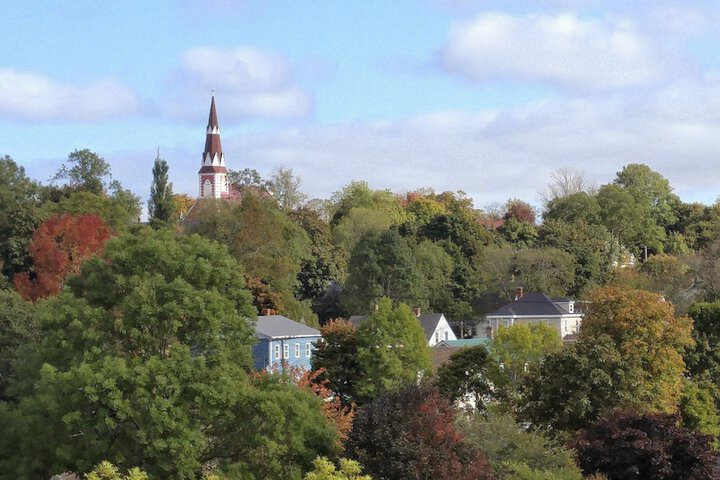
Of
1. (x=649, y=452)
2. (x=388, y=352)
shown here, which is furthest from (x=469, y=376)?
(x=649, y=452)

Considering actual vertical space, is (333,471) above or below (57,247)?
below

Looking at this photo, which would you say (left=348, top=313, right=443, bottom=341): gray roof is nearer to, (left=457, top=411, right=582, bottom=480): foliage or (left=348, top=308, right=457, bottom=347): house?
(left=348, top=308, right=457, bottom=347): house

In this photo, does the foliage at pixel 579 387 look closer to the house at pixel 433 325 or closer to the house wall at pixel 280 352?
the house wall at pixel 280 352

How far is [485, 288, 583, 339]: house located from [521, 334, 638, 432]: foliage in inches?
1477

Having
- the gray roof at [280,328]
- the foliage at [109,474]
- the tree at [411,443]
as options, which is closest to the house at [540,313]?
the gray roof at [280,328]

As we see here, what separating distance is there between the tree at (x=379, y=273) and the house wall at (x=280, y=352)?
17823mm

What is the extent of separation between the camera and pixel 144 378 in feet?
103

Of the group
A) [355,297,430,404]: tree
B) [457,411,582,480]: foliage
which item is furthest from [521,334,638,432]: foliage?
[355,297,430,404]: tree

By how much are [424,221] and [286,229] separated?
2456cm

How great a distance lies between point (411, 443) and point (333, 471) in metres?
2.54

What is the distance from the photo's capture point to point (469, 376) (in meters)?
54.8

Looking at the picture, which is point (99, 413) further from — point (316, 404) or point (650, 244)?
point (650, 244)

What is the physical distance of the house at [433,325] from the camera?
83688mm

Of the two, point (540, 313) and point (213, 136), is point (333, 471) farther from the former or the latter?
point (213, 136)
